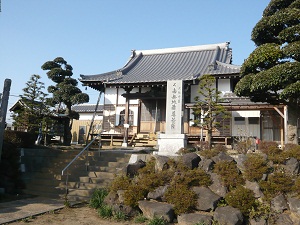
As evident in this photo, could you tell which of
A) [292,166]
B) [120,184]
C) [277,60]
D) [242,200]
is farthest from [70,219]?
[277,60]

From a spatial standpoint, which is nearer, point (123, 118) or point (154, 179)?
point (154, 179)

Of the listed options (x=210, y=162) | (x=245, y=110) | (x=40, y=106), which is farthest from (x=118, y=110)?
(x=210, y=162)

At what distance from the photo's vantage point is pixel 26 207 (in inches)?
299

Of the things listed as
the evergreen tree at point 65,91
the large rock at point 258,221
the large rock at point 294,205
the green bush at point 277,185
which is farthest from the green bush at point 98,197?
the evergreen tree at point 65,91

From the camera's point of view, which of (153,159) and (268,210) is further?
(153,159)

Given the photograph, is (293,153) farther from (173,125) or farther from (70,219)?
(70,219)

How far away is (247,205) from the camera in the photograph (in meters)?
6.78

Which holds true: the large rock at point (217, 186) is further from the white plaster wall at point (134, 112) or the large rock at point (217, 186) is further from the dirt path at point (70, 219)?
the white plaster wall at point (134, 112)

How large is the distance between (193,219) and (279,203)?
2254 millimetres

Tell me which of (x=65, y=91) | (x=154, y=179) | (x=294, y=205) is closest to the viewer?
(x=294, y=205)

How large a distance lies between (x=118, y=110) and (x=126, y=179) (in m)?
13.7

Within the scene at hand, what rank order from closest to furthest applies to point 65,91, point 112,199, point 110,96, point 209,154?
point 112,199, point 209,154, point 65,91, point 110,96

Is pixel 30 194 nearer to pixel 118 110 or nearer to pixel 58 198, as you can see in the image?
pixel 58 198

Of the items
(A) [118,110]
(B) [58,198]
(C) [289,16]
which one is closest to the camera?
(B) [58,198]
